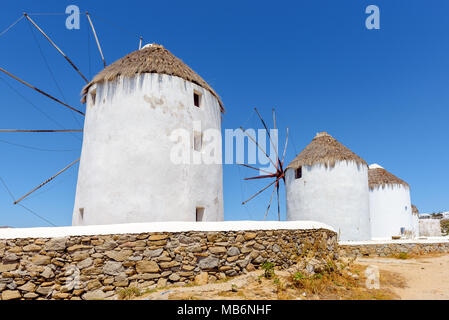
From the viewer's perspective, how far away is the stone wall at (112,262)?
18.7ft

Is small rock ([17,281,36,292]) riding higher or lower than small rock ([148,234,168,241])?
lower

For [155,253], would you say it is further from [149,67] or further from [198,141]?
[149,67]

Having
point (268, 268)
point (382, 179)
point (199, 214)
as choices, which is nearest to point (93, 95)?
point (199, 214)

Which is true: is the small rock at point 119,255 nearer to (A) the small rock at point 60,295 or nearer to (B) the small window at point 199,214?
(A) the small rock at point 60,295

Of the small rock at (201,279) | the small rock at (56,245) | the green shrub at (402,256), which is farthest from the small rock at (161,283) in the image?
the green shrub at (402,256)

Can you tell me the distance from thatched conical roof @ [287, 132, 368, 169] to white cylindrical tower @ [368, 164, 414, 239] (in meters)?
4.84

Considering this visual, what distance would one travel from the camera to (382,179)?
21797 millimetres

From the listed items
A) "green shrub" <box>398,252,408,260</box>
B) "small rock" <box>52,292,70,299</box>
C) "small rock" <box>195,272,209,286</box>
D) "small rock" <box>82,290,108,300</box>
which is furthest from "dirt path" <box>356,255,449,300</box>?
"small rock" <box>52,292,70,299</box>

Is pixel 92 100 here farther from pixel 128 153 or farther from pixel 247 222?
pixel 247 222

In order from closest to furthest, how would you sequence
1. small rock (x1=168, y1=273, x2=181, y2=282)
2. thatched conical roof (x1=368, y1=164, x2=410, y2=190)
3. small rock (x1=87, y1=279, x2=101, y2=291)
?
1. small rock (x1=87, y1=279, x2=101, y2=291)
2. small rock (x1=168, y1=273, x2=181, y2=282)
3. thatched conical roof (x1=368, y1=164, x2=410, y2=190)

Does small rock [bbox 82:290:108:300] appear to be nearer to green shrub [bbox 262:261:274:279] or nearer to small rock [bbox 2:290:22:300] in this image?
small rock [bbox 2:290:22:300]

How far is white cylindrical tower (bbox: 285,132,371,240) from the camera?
53.6ft

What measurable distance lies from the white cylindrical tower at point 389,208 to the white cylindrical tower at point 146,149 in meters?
14.8
